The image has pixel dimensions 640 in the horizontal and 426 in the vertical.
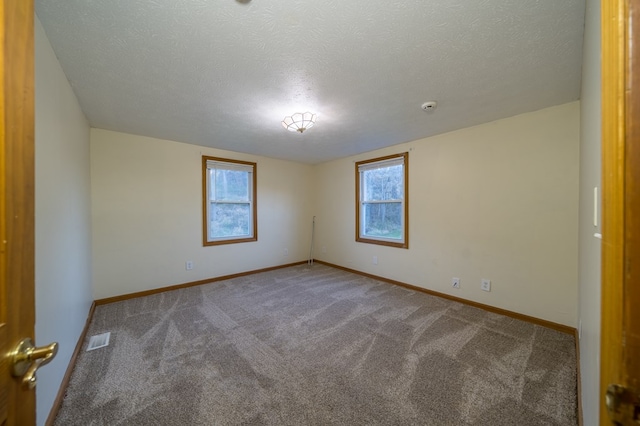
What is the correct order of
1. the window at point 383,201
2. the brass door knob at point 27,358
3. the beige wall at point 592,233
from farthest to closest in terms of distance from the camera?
the window at point 383,201, the beige wall at point 592,233, the brass door knob at point 27,358

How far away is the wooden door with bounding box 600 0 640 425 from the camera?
15.0 inches

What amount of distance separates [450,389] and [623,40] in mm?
1947

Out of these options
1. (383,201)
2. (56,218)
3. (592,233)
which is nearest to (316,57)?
(592,233)

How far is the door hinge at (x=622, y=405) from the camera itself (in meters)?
0.39

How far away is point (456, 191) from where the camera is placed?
3.01 metres

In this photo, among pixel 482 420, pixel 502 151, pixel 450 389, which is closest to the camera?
pixel 482 420

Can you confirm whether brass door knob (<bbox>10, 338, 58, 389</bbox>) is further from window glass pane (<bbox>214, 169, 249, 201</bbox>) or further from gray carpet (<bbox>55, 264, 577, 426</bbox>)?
window glass pane (<bbox>214, 169, 249, 201</bbox>)

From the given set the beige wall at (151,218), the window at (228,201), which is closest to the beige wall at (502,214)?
the window at (228,201)

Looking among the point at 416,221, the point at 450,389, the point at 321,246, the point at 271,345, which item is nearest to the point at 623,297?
the point at 450,389

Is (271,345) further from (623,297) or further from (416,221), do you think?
(416,221)

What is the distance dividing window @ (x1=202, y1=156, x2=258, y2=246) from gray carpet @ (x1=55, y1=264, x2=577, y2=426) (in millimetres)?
1352

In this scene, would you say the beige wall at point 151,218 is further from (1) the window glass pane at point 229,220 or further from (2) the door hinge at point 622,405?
(2) the door hinge at point 622,405

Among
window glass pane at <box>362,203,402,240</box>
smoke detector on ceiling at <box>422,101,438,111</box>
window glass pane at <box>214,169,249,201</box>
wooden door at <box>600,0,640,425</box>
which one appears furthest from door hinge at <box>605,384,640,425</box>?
window glass pane at <box>214,169,249,201</box>

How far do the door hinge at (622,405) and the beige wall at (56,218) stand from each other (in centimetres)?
211
